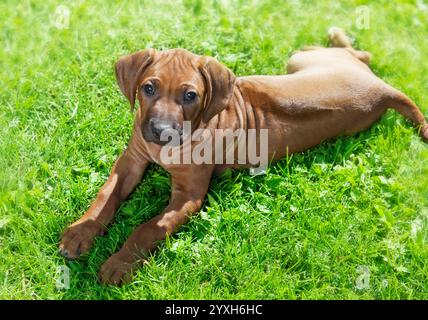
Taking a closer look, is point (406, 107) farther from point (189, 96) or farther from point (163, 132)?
point (163, 132)

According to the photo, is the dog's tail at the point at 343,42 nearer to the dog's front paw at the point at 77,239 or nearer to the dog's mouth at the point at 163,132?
the dog's mouth at the point at 163,132

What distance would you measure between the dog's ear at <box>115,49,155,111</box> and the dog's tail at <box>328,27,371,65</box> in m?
2.47

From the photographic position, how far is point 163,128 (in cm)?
448

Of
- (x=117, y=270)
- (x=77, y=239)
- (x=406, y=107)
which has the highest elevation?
(x=406, y=107)

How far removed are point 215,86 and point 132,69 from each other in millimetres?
614

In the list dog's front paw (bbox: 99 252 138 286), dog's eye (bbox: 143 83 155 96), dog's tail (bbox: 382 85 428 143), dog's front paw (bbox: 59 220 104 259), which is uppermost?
dog's eye (bbox: 143 83 155 96)

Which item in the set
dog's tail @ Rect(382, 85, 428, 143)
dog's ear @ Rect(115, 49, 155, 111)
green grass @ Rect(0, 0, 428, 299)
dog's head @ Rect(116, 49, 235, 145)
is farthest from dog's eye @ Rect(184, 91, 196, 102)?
dog's tail @ Rect(382, 85, 428, 143)

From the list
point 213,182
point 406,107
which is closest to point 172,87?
point 213,182

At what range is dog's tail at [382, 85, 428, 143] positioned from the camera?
5727 mm

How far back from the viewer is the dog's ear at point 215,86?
4.74 metres

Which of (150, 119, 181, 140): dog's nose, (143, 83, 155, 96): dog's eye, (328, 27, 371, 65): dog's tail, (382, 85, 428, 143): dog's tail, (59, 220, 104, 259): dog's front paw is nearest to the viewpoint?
(150, 119, 181, 140): dog's nose

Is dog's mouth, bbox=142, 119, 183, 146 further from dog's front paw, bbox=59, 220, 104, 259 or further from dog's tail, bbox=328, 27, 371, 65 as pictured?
dog's tail, bbox=328, 27, 371, 65
